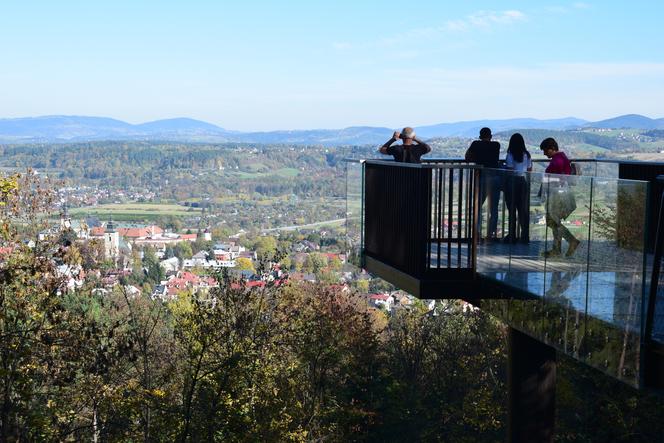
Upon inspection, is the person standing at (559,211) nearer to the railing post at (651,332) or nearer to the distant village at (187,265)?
the railing post at (651,332)

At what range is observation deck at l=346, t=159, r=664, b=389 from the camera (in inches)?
A: 216

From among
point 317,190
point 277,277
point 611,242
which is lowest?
point 317,190

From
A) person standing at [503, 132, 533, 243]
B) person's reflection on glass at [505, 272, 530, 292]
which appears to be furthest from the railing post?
person standing at [503, 132, 533, 243]

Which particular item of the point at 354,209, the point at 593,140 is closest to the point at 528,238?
the point at 354,209

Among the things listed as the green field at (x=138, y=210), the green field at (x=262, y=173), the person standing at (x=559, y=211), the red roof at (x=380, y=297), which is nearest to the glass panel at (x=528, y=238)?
the person standing at (x=559, y=211)

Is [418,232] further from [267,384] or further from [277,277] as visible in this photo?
[277,277]

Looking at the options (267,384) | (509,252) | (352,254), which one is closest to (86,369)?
(352,254)

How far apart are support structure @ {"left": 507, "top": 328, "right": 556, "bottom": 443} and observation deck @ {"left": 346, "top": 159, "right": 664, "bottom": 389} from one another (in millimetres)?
478

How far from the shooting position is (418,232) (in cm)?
830

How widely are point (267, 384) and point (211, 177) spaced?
15037 cm

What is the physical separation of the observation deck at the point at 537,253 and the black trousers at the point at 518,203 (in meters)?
0.03

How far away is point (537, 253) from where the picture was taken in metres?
7.26

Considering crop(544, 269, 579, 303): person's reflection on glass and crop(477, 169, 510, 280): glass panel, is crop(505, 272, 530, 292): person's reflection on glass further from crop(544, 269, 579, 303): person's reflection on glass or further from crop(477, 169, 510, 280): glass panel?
crop(544, 269, 579, 303): person's reflection on glass

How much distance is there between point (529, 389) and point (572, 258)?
2290mm
